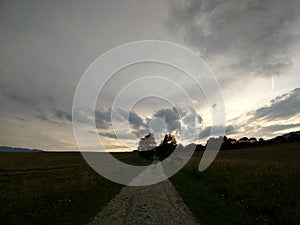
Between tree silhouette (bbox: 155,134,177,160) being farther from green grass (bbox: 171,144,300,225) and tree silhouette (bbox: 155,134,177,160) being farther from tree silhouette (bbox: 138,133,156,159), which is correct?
green grass (bbox: 171,144,300,225)

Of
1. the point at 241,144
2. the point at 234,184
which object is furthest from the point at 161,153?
the point at 234,184

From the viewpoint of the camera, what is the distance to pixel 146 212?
12.5m

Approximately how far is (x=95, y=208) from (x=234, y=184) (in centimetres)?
869

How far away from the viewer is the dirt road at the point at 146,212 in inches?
426

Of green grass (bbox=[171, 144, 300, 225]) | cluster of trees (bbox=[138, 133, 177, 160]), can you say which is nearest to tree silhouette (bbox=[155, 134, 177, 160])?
cluster of trees (bbox=[138, 133, 177, 160])

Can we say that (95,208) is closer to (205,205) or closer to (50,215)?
(50,215)

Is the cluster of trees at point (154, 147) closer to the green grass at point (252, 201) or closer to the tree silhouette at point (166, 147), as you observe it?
the tree silhouette at point (166, 147)

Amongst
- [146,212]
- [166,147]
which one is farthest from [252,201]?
[166,147]

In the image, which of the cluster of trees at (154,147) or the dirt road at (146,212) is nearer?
the dirt road at (146,212)

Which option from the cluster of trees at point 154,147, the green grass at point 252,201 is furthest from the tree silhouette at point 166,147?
the green grass at point 252,201

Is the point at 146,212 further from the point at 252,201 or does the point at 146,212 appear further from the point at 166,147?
the point at 166,147

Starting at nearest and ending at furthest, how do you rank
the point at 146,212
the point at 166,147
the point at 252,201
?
the point at 146,212 → the point at 252,201 → the point at 166,147

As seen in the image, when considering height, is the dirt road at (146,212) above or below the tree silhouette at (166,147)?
below

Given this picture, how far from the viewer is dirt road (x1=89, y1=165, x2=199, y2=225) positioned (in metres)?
→ 10.8
